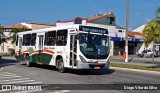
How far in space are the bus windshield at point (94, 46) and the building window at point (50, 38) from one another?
10.8ft

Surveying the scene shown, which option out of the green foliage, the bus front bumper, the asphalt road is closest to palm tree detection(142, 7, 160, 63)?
the green foliage

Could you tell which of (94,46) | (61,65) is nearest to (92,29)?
(94,46)

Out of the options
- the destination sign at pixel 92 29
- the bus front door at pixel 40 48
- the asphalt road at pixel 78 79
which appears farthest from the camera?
the bus front door at pixel 40 48

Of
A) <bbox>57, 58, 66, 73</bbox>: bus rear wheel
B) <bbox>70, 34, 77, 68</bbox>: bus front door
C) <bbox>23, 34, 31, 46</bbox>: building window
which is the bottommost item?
<bbox>57, 58, 66, 73</bbox>: bus rear wheel

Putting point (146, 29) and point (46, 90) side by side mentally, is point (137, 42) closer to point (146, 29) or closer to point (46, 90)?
point (146, 29)

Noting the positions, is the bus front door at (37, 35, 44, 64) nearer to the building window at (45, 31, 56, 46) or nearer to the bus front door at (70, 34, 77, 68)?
the building window at (45, 31, 56, 46)

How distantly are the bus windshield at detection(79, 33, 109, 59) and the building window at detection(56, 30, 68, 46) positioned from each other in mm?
1510

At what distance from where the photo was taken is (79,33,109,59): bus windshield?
17.9 m

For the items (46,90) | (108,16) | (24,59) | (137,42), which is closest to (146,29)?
(24,59)

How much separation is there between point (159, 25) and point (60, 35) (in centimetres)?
814

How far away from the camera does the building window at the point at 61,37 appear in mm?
19250

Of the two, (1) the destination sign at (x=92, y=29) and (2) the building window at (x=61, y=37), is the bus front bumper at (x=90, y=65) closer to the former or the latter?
(1) the destination sign at (x=92, y=29)

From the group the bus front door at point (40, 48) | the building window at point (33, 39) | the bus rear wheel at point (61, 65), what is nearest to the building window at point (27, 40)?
the building window at point (33, 39)

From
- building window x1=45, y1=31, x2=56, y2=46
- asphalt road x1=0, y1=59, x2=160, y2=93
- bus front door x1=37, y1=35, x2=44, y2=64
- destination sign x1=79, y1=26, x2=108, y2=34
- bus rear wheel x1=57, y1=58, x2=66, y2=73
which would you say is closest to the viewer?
asphalt road x1=0, y1=59, x2=160, y2=93
